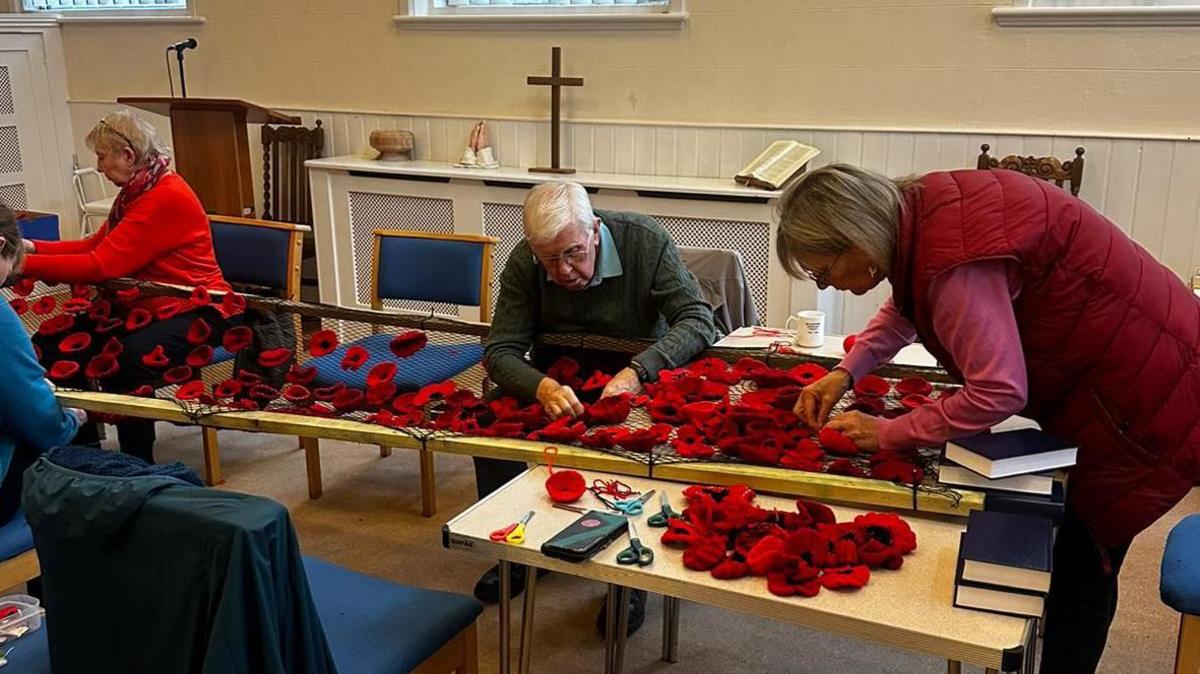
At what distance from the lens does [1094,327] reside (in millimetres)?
1635

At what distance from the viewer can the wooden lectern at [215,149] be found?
4402 mm

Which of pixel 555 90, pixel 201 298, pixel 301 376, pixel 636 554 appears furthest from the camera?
pixel 555 90

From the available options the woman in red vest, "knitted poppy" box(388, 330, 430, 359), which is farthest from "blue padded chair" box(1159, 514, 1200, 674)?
"knitted poppy" box(388, 330, 430, 359)

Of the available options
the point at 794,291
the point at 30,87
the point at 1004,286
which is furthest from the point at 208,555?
the point at 30,87

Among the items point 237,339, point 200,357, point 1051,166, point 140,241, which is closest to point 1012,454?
point 237,339

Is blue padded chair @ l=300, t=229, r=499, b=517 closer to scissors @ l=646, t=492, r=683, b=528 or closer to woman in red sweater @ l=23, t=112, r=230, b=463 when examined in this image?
woman in red sweater @ l=23, t=112, r=230, b=463

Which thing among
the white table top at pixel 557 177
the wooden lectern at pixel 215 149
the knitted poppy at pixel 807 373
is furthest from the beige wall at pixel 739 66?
the knitted poppy at pixel 807 373

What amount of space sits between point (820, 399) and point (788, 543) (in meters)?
0.49

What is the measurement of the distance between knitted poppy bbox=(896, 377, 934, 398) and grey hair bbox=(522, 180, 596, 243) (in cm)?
77

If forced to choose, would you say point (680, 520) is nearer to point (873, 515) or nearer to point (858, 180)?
point (873, 515)

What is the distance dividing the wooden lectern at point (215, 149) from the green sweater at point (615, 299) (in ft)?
7.86

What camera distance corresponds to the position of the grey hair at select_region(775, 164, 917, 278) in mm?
1631

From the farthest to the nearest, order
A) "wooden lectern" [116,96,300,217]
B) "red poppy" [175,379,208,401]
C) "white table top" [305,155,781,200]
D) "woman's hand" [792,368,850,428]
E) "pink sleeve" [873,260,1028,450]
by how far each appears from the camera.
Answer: "wooden lectern" [116,96,300,217]
"white table top" [305,155,781,200]
"red poppy" [175,379,208,401]
"woman's hand" [792,368,850,428]
"pink sleeve" [873,260,1028,450]

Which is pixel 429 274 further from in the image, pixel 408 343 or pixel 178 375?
pixel 178 375
